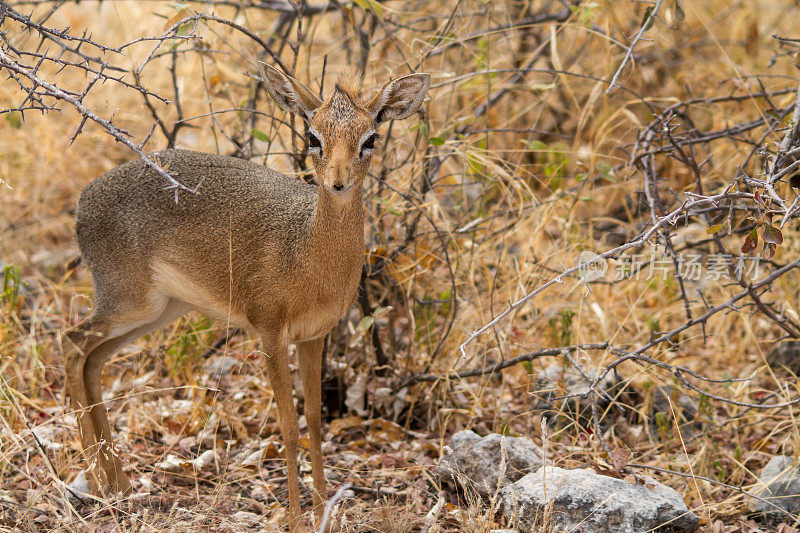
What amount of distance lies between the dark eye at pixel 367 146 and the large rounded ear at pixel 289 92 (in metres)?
0.27

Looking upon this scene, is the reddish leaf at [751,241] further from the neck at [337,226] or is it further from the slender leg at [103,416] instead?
the slender leg at [103,416]

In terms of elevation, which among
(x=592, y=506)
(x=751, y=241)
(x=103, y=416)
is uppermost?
→ (x=751, y=241)

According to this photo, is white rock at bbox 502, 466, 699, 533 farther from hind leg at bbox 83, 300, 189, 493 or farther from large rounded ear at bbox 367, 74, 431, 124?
hind leg at bbox 83, 300, 189, 493

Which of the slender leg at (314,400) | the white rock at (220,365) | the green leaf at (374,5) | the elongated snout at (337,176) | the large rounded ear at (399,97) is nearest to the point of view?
the elongated snout at (337,176)

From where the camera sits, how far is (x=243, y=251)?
342 centimetres

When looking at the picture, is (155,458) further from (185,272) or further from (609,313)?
(609,313)

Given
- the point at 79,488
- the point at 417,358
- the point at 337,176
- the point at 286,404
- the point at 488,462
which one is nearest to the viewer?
the point at 337,176

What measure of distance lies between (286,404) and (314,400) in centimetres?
26

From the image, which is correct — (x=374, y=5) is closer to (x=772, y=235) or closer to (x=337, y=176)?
(x=337, y=176)

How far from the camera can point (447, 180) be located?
5.01 m

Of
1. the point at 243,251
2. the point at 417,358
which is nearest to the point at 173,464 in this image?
the point at 243,251

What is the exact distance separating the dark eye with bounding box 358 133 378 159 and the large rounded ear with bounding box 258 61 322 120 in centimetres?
27

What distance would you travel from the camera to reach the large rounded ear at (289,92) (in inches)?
123

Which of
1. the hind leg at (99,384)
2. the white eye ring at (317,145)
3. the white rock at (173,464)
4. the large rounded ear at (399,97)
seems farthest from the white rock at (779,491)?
the hind leg at (99,384)
